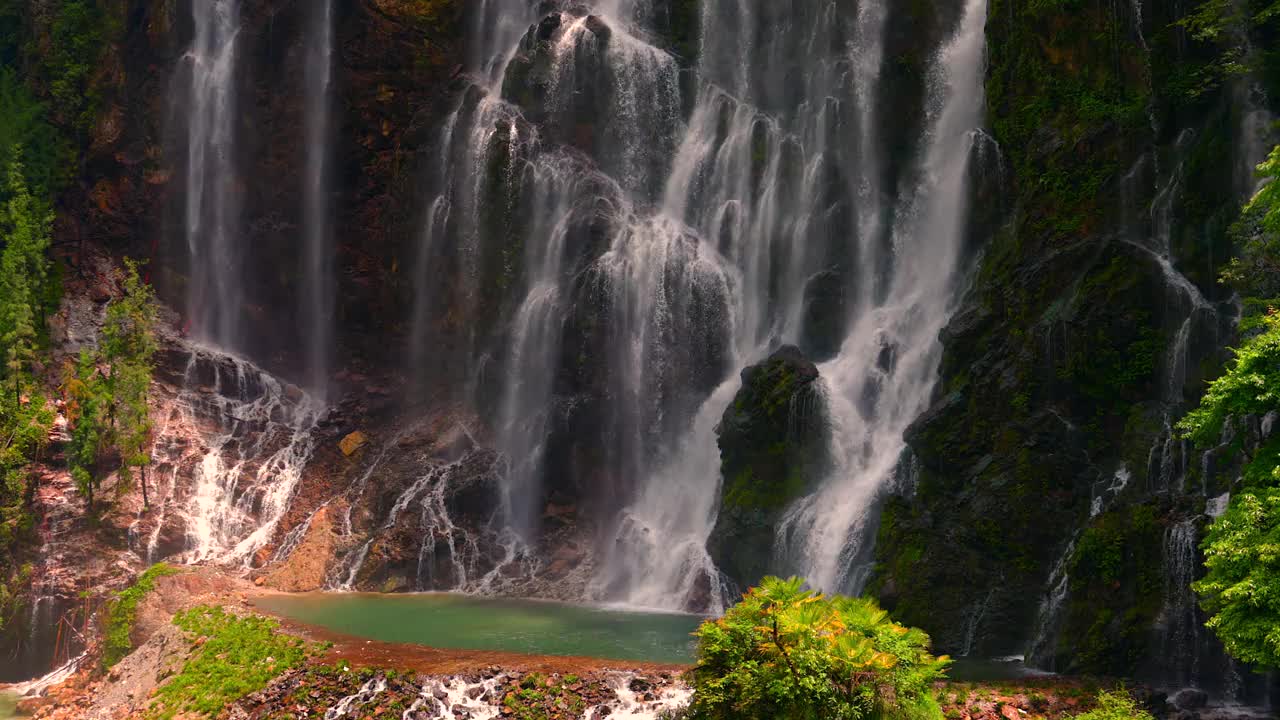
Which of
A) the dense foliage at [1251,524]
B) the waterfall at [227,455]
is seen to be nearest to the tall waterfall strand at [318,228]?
the waterfall at [227,455]

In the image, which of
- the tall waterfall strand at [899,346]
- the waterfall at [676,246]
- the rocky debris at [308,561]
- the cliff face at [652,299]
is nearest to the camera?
the cliff face at [652,299]

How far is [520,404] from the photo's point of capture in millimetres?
41812

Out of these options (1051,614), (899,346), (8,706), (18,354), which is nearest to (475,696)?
(1051,614)

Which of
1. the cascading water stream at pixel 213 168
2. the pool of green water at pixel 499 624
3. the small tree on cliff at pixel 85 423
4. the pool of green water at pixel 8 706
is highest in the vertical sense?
the cascading water stream at pixel 213 168

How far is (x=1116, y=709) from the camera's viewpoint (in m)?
16.7

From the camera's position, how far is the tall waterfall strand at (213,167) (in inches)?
1916

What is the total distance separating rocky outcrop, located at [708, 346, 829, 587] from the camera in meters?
29.4

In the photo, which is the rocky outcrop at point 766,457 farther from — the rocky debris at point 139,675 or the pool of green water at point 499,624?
the rocky debris at point 139,675

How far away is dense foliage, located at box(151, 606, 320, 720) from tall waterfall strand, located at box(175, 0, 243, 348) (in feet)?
88.4

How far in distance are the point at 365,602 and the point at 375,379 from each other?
15821mm

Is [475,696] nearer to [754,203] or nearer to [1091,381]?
[1091,381]

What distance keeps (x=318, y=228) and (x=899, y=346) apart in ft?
96.0

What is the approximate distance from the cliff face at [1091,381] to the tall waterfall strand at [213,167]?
35.5 meters

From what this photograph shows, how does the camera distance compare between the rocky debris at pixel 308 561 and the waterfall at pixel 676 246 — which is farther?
the rocky debris at pixel 308 561
